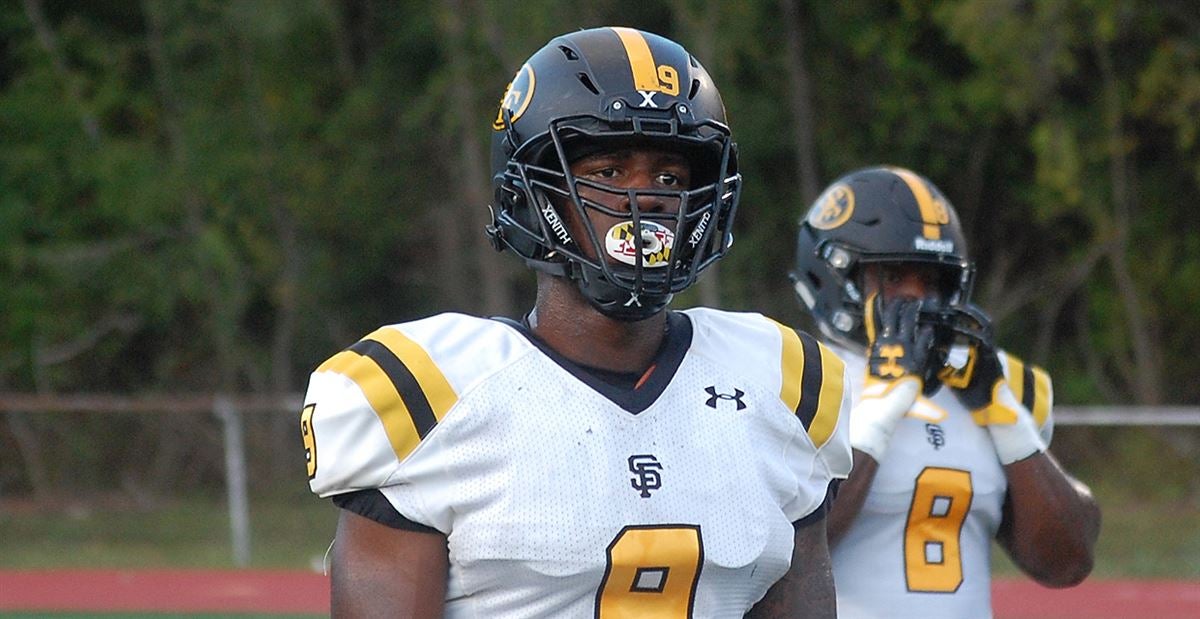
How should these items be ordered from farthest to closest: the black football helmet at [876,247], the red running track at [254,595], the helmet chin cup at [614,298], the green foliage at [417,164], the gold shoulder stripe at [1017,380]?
the green foliage at [417,164]
the red running track at [254,595]
the gold shoulder stripe at [1017,380]
the black football helmet at [876,247]
the helmet chin cup at [614,298]

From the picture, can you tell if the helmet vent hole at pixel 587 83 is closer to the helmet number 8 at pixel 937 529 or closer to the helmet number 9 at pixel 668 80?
the helmet number 9 at pixel 668 80

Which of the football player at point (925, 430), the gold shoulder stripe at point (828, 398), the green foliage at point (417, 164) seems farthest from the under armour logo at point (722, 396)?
the green foliage at point (417, 164)

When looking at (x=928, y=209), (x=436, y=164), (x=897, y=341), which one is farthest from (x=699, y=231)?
(x=436, y=164)

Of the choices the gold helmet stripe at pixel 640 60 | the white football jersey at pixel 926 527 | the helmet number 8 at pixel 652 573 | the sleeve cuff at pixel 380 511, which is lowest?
the white football jersey at pixel 926 527

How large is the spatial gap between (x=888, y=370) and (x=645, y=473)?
128 cm

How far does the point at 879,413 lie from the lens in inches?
137

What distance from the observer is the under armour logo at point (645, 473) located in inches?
94.0

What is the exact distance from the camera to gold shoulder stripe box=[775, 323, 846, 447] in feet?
8.46

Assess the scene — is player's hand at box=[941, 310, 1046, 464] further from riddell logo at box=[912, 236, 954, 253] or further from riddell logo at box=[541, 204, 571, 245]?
riddell logo at box=[541, 204, 571, 245]

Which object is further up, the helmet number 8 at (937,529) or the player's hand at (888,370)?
the player's hand at (888,370)

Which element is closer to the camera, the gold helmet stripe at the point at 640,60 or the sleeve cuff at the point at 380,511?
the sleeve cuff at the point at 380,511

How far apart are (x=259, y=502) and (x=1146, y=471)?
5.89 meters

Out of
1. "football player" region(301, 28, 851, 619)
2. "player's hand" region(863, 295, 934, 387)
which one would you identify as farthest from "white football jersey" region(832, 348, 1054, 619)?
"football player" region(301, 28, 851, 619)

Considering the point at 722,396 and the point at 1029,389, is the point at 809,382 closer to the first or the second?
the point at 722,396
